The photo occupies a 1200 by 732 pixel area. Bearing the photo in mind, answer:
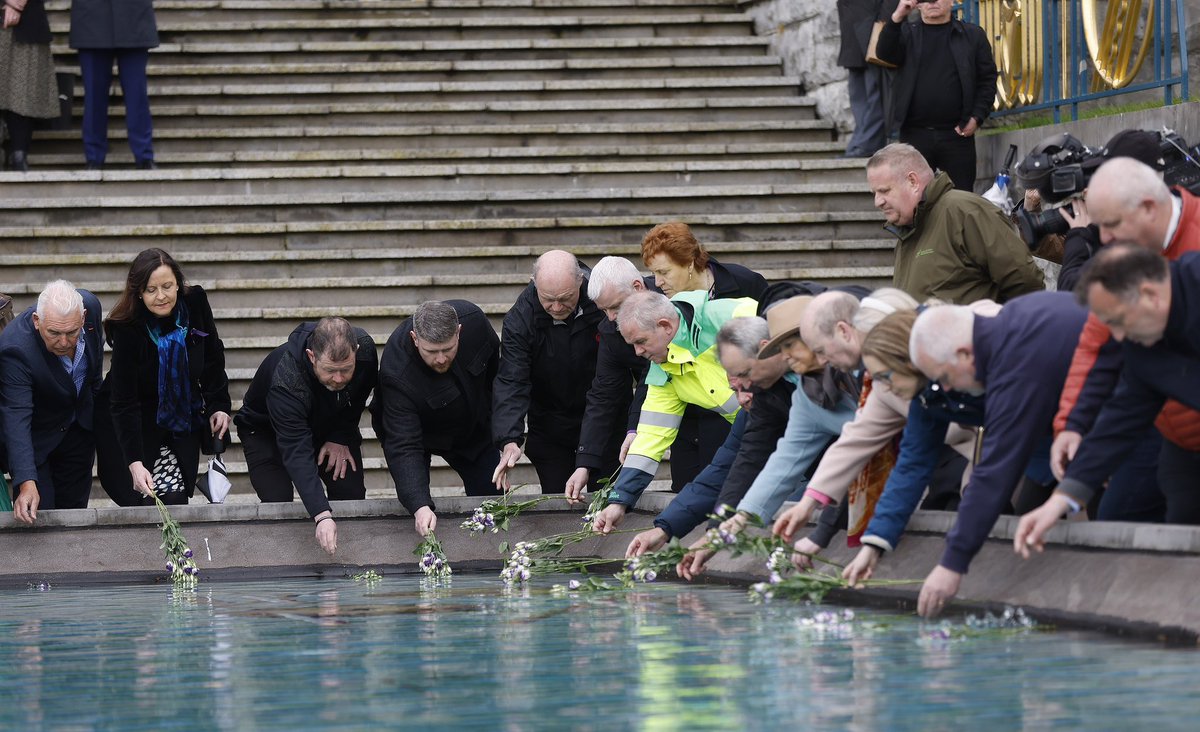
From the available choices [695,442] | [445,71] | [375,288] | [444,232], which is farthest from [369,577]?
[445,71]

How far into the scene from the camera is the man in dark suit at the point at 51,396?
9.15 m

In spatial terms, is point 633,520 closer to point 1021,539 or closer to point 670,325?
point 670,325

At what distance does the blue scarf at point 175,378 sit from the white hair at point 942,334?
475cm

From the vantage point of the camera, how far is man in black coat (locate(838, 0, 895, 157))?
13984 millimetres

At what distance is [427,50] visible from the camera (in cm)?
1625

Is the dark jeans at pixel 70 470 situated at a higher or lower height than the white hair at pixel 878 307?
lower

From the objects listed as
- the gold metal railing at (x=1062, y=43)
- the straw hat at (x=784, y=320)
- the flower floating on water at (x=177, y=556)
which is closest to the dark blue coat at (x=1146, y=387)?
the straw hat at (x=784, y=320)

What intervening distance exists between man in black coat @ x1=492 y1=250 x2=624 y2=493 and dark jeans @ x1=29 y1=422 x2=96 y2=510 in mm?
2222

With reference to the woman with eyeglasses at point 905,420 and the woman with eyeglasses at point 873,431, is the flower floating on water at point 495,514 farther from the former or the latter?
the woman with eyeglasses at point 905,420

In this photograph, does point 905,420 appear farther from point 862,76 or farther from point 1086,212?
point 862,76

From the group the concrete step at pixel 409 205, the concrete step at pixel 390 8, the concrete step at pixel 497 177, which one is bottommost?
the concrete step at pixel 409 205

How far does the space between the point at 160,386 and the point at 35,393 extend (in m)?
0.61

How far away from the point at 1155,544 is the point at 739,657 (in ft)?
4.21

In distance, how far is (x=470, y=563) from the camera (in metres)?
9.22
